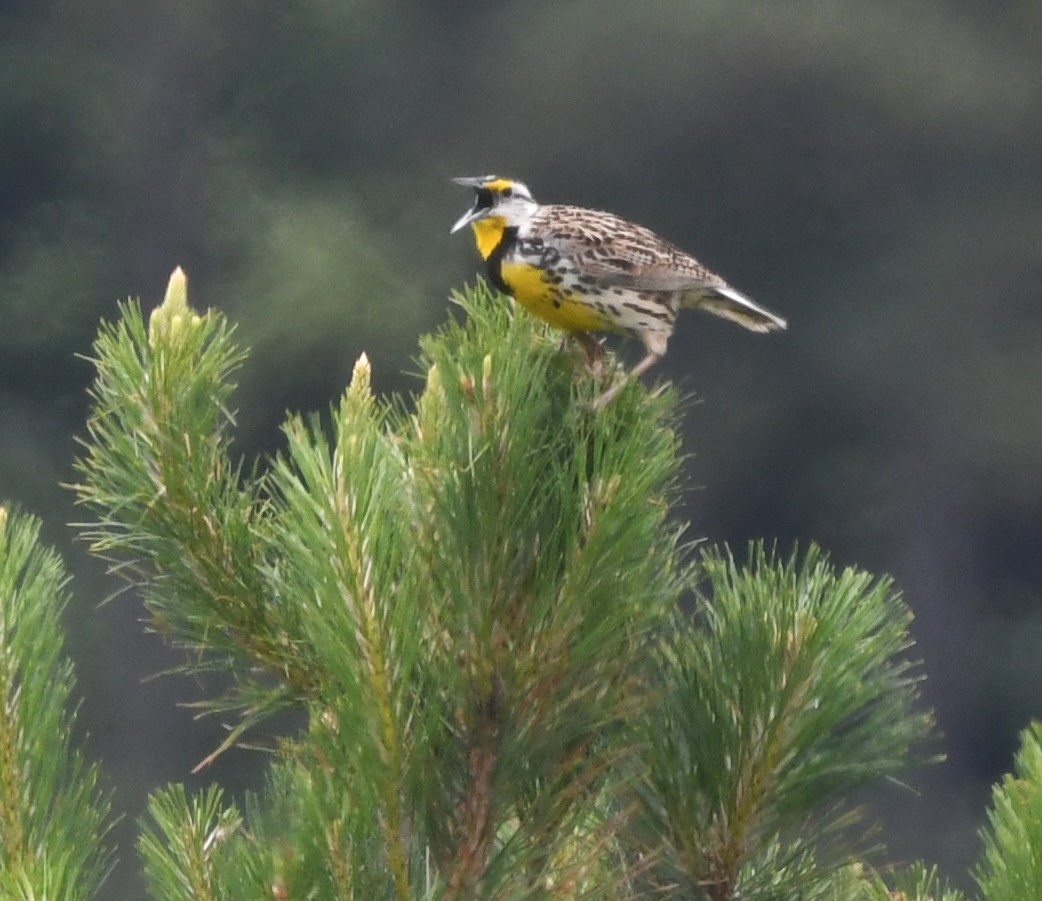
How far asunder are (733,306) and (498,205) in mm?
194

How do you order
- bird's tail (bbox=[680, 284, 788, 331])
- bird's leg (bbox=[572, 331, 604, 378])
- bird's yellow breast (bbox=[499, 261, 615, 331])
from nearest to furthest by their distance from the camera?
bird's leg (bbox=[572, 331, 604, 378]) < bird's yellow breast (bbox=[499, 261, 615, 331]) < bird's tail (bbox=[680, 284, 788, 331])

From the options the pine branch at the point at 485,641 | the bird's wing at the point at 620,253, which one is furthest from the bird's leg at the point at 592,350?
the bird's wing at the point at 620,253

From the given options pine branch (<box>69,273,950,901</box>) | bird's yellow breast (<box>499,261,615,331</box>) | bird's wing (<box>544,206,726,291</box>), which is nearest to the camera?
pine branch (<box>69,273,950,901</box>)

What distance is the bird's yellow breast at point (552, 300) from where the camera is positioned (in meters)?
0.87

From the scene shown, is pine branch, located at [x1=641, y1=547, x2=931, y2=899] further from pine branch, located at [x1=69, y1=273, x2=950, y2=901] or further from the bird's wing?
the bird's wing

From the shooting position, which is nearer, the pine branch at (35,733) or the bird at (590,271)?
the pine branch at (35,733)

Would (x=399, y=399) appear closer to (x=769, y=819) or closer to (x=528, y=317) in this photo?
(x=528, y=317)

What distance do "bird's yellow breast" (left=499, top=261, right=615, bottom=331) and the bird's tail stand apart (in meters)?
0.18

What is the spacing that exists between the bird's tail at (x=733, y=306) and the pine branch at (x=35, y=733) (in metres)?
0.61

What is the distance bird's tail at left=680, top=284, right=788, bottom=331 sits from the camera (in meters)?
1.13

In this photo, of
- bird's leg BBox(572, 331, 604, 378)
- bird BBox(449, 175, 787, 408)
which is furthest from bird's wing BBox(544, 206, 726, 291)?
bird's leg BBox(572, 331, 604, 378)

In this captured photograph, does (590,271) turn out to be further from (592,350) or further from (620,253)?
(592,350)

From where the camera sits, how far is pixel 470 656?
57 cm

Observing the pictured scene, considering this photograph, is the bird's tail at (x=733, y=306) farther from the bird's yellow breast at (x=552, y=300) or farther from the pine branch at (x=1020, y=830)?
the pine branch at (x=1020, y=830)
